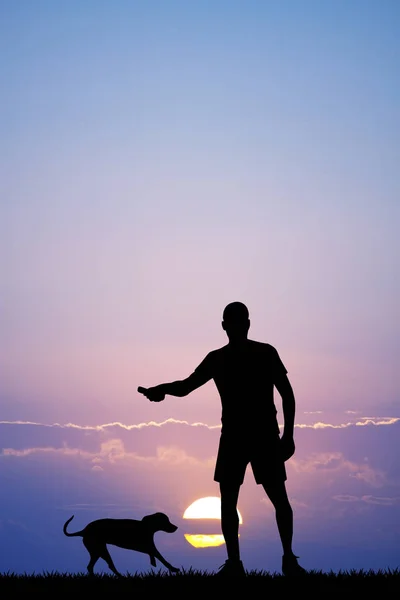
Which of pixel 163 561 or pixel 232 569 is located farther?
pixel 163 561

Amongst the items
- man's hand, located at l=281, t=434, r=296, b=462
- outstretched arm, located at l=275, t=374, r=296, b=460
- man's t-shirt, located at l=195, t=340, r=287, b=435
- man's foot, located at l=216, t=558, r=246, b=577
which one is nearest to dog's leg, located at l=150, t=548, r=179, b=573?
man's foot, located at l=216, t=558, r=246, b=577

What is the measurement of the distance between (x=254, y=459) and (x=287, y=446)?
41 centimetres

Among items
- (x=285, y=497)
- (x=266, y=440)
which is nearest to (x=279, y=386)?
(x=266, y=440)

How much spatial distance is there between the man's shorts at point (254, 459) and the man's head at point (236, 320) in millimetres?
1176

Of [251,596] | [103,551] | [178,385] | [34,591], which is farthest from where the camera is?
[103,551]

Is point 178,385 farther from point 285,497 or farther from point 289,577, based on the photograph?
point 289,577

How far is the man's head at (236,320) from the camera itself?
8625 millimetres

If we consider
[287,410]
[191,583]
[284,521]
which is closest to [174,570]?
[191,583]

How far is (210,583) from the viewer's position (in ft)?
27.4

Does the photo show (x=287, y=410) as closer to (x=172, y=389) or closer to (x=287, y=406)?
(x=287, y=406)

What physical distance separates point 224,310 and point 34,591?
377 cm

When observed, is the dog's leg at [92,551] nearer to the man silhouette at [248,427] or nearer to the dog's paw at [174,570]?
the dog's paw at [174,570]

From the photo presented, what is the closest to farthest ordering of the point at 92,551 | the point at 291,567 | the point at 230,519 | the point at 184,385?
the point at 291,567, the point at 230,519, the point at 184,385, the point at 92,551

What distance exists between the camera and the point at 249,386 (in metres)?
8.66
